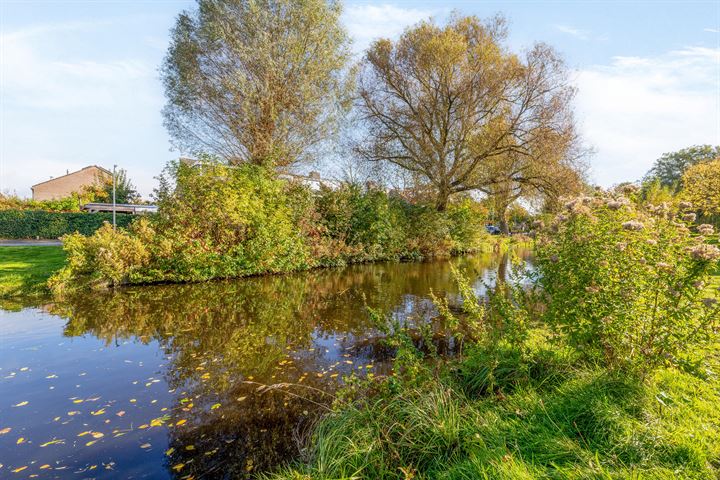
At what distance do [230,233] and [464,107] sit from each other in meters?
13.9

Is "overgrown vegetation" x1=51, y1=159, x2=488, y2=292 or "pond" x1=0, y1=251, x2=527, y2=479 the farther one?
"overgrown vegetation" x1=51, y1=159, x2=488, y2=292

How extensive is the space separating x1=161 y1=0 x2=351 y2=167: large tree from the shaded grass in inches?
547

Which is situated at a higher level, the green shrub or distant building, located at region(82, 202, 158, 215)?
distant building, located at region(82, 202, 158, 215)

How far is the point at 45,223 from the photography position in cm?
2523

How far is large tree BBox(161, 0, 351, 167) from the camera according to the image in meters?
16.5

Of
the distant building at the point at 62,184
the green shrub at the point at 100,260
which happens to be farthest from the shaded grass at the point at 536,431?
the distant building at the point at 62,184

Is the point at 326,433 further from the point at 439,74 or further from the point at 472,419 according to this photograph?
the point at 439,74

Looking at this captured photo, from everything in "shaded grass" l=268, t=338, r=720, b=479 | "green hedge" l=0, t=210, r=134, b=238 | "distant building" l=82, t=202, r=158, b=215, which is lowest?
"shaded grass" l=268, t=338, r=720, b=479

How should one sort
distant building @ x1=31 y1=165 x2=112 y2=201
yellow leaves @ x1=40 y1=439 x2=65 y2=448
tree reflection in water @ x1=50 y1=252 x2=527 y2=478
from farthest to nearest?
distant building @ x1=31 y1=165 x2=112 y2=201
tree reflection in water @ x1=50 y1=252 x2=527 y2=478
yellow leaves @ x1=40 y1=439 x2=65 y2=448

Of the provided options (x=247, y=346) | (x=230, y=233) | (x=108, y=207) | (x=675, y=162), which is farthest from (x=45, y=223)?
(x=675, y=162)

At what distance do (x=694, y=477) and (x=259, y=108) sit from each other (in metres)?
17.6

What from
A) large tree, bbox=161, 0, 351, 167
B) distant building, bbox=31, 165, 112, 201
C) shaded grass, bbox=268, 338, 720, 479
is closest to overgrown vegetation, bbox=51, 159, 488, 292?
large tree, bbox=161, 0, 351, 167

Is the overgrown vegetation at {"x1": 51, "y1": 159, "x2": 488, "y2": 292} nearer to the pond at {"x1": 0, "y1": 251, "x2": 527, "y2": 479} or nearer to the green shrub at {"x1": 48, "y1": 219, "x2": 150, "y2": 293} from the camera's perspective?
the green shrub at {"x1": 48, "y1": 219, "x2": 150, "y2": 293}

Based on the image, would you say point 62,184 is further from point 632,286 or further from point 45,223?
point 632,286
